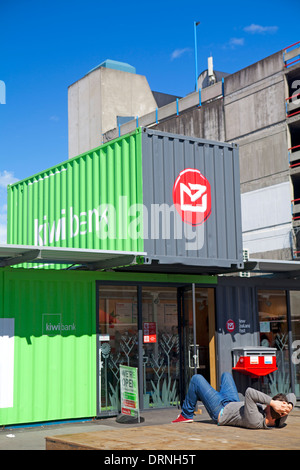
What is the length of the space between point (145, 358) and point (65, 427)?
101 inches

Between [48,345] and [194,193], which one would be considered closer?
[48,345]

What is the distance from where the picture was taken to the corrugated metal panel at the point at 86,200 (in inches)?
512

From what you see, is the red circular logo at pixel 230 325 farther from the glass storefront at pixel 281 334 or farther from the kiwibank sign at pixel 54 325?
the kiwibank sign at pixel 54 325

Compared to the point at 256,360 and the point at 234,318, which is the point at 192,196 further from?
the point at 256,360

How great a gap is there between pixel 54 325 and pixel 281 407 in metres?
6.09

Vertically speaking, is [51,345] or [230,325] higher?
[230,325]

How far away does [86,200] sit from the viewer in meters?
14.2

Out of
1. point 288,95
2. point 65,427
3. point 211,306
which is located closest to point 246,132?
point 288,95

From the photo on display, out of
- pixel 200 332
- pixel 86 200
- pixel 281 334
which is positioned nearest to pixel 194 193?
pixel 86 200

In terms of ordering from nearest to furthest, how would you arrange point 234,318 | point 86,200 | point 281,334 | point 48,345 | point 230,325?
1. point 48,345
2. point 86,200
3. point 230,325
4. point 234,318
5. point 281,334


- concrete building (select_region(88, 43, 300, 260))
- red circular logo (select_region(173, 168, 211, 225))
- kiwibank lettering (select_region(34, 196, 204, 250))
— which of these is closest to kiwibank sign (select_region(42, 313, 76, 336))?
kiwibank lettering (select_region(34, 196, 204, 250))

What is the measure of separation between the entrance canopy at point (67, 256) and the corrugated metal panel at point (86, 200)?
46cm

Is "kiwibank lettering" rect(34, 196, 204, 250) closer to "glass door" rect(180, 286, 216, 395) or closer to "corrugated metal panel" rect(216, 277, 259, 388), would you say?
"glass door" rect(180, 286, 216, 395)
